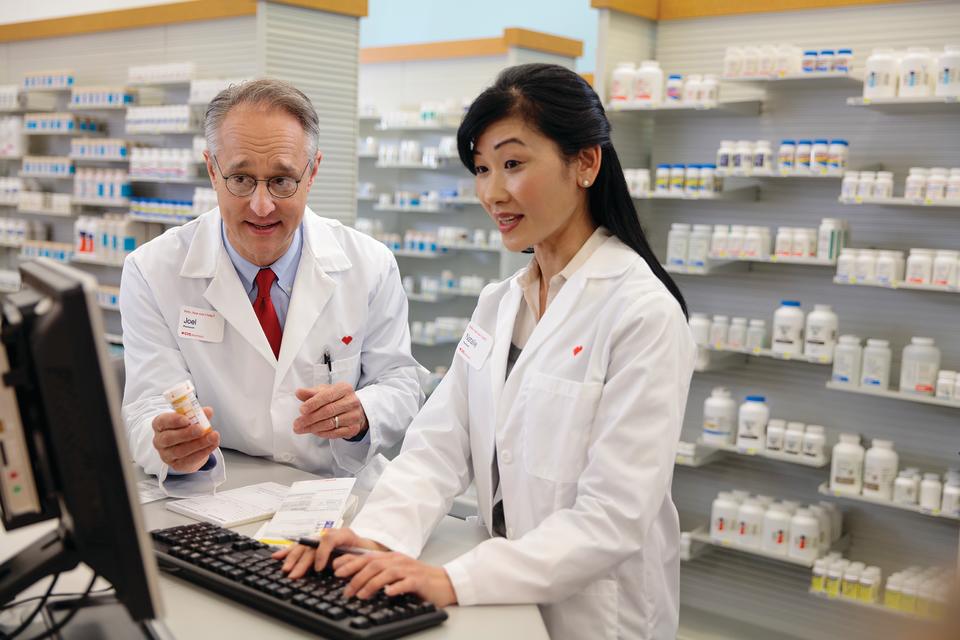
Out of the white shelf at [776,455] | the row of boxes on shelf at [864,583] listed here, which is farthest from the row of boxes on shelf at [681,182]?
the row of boxes on shelf at [864,583]

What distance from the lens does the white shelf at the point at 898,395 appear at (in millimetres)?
4297

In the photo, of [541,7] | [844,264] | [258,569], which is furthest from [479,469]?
[541,7]

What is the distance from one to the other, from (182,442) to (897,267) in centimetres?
366

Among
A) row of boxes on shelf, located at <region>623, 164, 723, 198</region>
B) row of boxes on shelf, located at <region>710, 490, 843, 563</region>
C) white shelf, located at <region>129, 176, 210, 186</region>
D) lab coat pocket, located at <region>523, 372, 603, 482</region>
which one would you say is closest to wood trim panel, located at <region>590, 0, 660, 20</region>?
row of boxes on shelf, located at <region>623, 164, 723, 198</region>

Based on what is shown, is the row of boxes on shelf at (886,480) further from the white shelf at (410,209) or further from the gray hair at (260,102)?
the white shelf at (410,209)

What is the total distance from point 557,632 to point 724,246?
351 cm

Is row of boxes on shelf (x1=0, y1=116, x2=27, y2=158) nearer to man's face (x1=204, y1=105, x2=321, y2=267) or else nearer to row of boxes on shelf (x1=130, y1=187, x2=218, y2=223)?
row of boxes on shelf (x1=130, y1=187, x2=218, y2=223)

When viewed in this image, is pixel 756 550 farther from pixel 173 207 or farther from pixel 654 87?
pixel 173 207

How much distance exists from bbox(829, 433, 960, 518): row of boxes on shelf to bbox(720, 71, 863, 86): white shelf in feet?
5.76

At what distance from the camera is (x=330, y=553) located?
1.56 meters

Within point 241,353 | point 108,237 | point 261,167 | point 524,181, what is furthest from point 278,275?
point 108,237

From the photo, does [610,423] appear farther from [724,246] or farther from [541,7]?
[541,7]

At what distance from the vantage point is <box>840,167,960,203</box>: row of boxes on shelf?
14.1 ft

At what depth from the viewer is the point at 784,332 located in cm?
475
